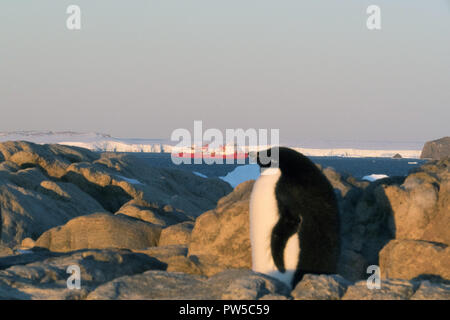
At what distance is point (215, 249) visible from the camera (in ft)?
36.8

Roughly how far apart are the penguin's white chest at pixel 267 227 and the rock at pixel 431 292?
2.79 meters

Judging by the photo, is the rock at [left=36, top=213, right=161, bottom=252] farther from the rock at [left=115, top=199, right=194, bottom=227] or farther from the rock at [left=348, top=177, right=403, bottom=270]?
the rock at [left=348, top=177, right=403, bottom=270]

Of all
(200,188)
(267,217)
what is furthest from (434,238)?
(200,188)

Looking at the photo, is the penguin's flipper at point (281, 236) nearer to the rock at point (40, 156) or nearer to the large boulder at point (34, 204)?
the large boulder at point (34, 204)

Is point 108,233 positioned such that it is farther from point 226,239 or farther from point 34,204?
point 34,204

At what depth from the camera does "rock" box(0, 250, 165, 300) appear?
7.39m

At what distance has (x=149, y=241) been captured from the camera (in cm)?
1409

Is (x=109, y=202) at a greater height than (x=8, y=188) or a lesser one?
lesser

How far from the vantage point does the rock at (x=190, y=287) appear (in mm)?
6941

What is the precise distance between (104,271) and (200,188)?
21.9m

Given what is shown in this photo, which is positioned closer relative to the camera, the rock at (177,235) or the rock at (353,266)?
the rock at (353,266)

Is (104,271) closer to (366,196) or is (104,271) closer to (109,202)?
(366,196)

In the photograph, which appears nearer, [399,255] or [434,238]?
[399,255]

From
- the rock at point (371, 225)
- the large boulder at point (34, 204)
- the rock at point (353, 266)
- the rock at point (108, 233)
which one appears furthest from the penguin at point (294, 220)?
the large boulder at point (34, 204)
